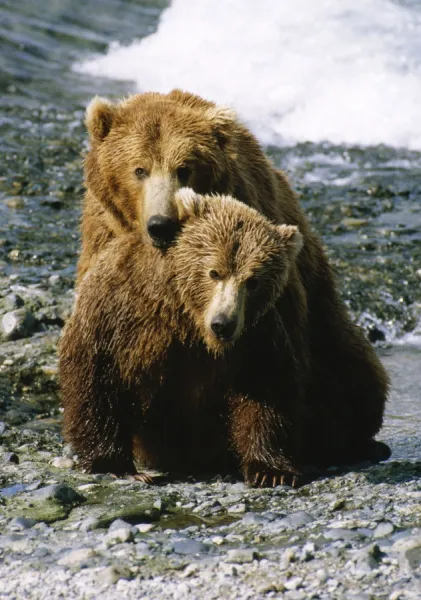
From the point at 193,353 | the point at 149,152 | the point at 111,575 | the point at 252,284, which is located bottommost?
the point at 111,575

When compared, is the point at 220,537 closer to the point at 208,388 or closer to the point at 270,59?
the point at 208,388

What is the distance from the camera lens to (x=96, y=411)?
19.6ft

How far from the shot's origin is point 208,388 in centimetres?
594

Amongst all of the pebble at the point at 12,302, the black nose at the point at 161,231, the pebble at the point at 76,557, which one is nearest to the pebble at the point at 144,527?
the pebble at the point at 76,557

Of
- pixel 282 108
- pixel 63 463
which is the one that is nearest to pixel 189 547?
pixel 63 463

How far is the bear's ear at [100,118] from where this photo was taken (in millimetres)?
6648

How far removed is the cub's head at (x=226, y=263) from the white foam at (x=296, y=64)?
862cm

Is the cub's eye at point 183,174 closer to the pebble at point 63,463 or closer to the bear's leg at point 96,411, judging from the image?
the bear's leg at point 96,411

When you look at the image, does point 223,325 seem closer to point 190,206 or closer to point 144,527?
point 190,206

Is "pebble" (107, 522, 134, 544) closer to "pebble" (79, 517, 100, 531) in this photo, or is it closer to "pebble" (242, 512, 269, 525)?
"pebble" (79, 517, 100, 531)

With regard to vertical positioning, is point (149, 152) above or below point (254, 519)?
above

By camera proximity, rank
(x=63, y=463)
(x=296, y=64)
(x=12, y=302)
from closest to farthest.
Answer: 1. (x=63, y=463)
2. (x=12, y=302)
3. (x=296, y=64)

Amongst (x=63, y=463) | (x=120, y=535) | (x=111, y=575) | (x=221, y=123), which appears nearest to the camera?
(x=111, y=575)

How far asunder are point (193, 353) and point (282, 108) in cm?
1030
